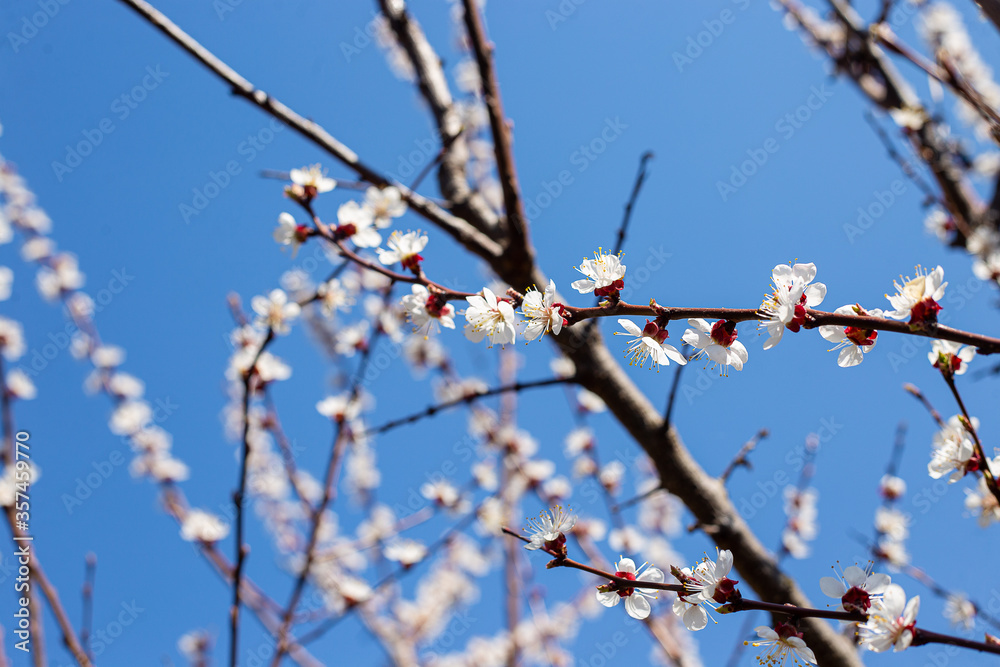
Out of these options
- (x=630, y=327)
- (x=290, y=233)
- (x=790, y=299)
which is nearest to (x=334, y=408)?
(x=290, y=233)

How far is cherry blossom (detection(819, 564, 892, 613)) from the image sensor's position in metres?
1.05

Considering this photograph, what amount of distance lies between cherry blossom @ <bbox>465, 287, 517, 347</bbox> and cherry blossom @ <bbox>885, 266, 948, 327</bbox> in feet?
2.38

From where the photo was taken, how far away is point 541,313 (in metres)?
1.18

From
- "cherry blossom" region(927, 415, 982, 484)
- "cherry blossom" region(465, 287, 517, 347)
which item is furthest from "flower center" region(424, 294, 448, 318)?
"cherry blossom" region(927, 415, 982, 484)

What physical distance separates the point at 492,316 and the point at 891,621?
935 mm

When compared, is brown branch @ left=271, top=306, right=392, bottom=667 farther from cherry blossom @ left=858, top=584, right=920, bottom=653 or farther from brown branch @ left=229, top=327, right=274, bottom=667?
cherry blossom @ left=858, top=584, right=920, bottom=653

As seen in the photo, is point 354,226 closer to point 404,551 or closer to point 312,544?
point 312,544

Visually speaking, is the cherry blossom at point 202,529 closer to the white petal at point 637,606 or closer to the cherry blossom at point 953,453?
the white petal at point 637,606

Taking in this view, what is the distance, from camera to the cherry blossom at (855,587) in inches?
41.2

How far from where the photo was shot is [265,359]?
2.52 m

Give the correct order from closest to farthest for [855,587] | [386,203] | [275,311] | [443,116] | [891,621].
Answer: [891,621] < [855,587] < [386,203] < [275,311] < [443,116]

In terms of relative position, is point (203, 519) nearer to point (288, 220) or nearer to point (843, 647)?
point (288, 220)

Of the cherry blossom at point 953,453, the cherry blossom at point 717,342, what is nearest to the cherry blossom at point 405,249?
the cherry blossom at point 717,342

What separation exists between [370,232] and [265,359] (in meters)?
1.05
